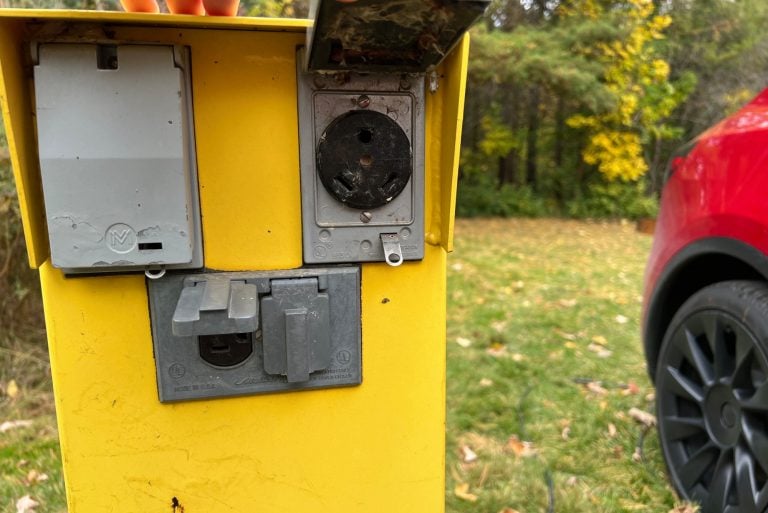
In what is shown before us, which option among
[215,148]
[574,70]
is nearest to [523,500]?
[215,148]

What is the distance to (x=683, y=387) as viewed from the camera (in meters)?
2.16

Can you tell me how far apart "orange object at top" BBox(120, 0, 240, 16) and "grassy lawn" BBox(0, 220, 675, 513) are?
75.2 inches

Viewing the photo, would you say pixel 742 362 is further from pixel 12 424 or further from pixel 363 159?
pixel 12 424

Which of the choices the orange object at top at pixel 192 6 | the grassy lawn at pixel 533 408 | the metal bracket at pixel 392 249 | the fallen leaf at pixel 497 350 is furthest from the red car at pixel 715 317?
the orange object at top at pixel 192 6

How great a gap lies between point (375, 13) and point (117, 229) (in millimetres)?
672

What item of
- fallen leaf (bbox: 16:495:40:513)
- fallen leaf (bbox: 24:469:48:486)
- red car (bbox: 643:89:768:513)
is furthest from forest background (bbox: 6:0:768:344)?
fallen leaf (bbox: 16:495:40:513)

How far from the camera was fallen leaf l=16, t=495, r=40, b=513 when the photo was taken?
2.21 meters

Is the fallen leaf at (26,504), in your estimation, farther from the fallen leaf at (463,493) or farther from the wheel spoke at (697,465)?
the wheel spoke at (697,465)

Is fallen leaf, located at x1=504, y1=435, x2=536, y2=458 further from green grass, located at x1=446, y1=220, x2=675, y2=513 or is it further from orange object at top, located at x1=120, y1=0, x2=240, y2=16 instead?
orange object at top, located at x1=120, y1=0, x2=240, y2=16

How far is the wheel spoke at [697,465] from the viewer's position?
2070 millimetres

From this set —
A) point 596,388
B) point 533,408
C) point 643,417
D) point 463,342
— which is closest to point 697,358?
point 643,417

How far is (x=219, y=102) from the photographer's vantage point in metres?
1.28

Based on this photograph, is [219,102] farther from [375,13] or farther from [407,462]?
[407,462]

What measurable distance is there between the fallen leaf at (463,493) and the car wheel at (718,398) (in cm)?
77
